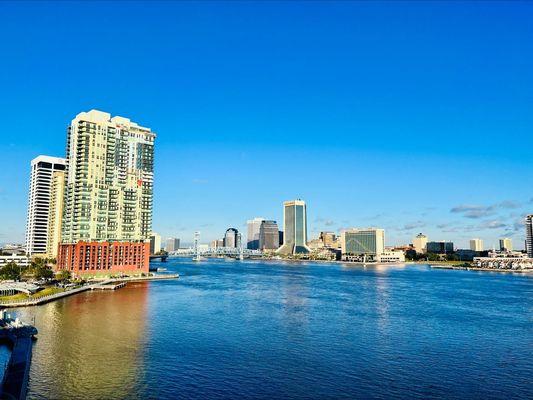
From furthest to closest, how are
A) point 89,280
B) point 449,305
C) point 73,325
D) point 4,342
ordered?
point 89,280, point 449,305, point 73,325, point 4,342

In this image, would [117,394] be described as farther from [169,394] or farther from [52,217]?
[52,217]

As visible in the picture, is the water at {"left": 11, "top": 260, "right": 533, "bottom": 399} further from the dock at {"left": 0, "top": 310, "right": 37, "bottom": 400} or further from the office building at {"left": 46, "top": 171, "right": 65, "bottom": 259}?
the office building at {"left": 46, "top": 171, "right": 65, "bottom": 259}

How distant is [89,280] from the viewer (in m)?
126

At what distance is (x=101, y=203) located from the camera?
13850cm

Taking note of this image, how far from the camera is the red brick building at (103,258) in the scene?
13000 cm

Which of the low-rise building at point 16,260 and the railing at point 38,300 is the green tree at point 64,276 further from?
the low-rise building at point 16,260

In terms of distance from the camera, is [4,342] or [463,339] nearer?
[4,342]

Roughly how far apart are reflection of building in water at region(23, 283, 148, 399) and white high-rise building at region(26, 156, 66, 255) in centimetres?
11817

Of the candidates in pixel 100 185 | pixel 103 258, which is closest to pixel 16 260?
Result: pixel 103 258

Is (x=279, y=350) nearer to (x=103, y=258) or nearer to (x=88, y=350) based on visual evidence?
(x=88, y=350)

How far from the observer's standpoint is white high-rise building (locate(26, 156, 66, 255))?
186 meters

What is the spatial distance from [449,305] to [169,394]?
6943 centimetres

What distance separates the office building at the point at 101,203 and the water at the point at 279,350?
49.1 metres

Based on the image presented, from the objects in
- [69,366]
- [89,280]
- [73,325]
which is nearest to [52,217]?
[89,280]
